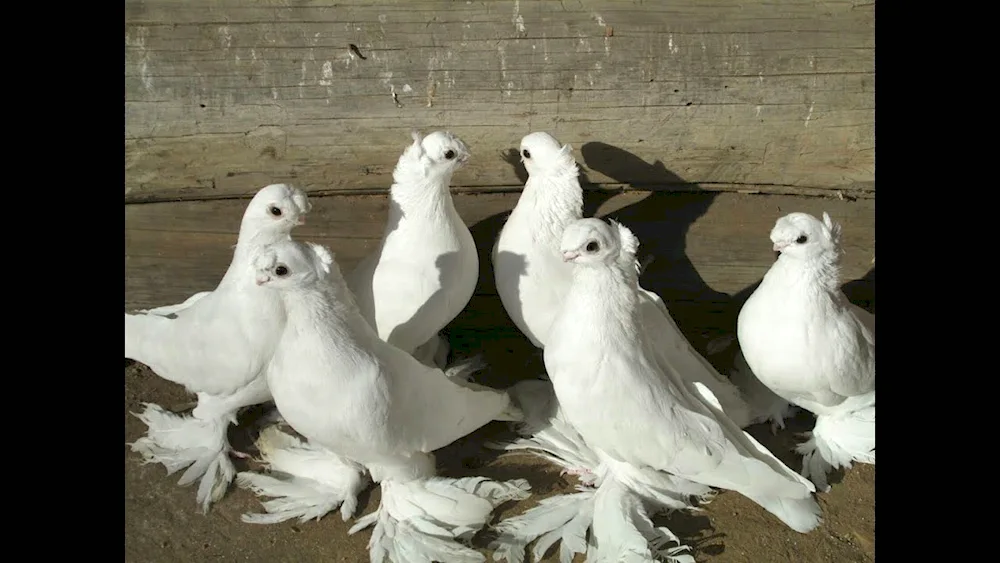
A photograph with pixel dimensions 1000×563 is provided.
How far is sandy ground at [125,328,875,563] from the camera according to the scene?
11.8 feet

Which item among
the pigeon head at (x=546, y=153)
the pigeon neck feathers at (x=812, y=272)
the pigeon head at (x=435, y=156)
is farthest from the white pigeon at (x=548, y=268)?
the pigeon neck feathers at (x=812, y=272)

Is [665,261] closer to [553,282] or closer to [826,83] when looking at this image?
[553,282]

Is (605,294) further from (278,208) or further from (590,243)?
(278,208)

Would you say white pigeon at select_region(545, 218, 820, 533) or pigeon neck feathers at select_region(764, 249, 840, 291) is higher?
pigeon neck feathers at select_region(764, 249, 840, 291)

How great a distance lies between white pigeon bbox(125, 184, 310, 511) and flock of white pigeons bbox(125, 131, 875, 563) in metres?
0.01

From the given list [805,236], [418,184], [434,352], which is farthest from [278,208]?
[805,236]

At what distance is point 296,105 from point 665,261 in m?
2.20

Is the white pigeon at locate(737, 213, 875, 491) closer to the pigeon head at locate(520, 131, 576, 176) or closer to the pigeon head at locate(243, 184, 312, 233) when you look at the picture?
the pigeon head at locate(520, 131, 576, 176)

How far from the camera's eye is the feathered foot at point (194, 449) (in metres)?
3.95

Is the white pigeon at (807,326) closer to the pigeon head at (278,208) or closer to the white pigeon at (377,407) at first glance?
the white pigeon at (377,407)

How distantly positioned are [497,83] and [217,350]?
6.26ft

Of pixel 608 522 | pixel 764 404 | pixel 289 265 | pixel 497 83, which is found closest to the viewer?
pixel 289 265

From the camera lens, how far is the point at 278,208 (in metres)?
3.75

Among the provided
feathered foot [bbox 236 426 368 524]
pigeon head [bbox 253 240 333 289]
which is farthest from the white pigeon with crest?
pigeon head [bbox 253 240 333 289]
